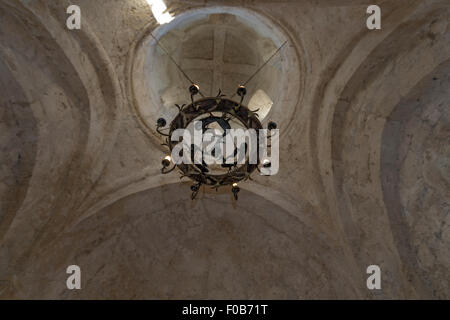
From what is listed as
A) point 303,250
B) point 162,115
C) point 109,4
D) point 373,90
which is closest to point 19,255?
point 162,115

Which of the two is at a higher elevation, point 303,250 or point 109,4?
point 109,4

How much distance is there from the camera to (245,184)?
6117mm

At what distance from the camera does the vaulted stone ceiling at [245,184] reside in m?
4.92

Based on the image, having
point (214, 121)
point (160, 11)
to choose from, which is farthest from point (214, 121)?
point (160, 11)

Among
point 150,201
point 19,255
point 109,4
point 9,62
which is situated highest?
point 109,4

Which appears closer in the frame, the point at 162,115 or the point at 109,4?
the point at 109,4

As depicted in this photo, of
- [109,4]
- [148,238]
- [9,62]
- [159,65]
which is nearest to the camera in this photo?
[9,62]

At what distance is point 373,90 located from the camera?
5.33m

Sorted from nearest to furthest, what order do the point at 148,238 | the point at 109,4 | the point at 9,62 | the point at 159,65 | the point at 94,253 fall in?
the point at 9,62
the point at 109,4
the point at 94,253
the point at 148,238
the point at 159,65

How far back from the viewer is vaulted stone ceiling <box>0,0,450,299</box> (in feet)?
16.1

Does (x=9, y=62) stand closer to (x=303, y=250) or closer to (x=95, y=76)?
(x=95, y=76)

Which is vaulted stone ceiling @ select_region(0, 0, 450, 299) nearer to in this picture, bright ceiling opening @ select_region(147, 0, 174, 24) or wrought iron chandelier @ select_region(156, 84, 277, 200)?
bright ceiling opening @ select_region(147, 0, 174, 24)

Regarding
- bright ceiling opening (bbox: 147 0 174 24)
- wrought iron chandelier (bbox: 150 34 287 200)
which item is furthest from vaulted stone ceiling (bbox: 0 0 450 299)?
wrought iron chandelier (bbox: 150 34 287 200)

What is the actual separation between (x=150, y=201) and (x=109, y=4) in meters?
3.36
